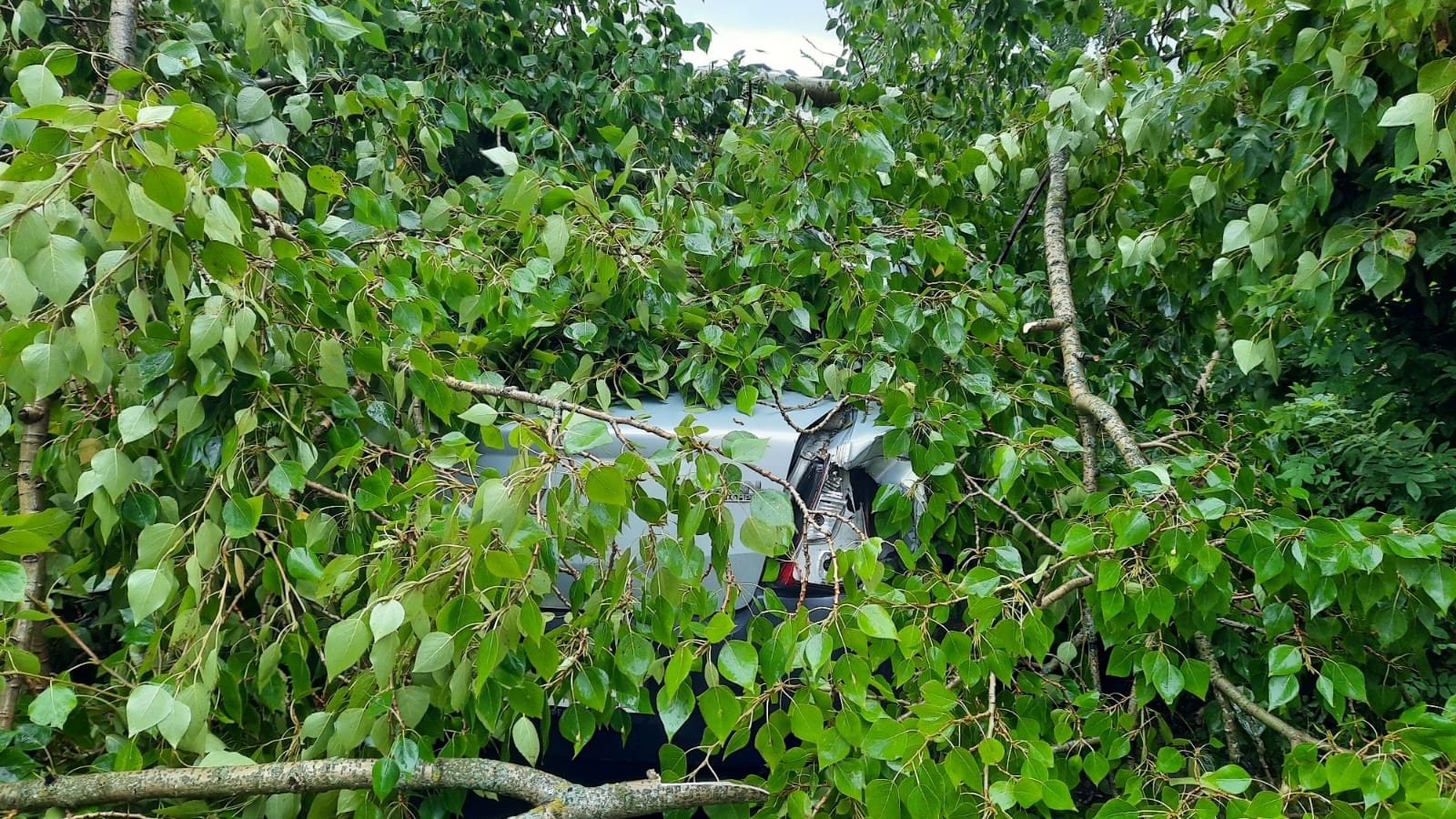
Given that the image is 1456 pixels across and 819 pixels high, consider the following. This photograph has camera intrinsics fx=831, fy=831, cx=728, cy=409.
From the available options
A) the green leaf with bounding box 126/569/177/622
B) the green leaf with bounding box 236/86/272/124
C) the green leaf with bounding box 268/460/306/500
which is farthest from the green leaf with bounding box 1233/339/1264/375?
the green leaf with bounding box 236/86/272/124

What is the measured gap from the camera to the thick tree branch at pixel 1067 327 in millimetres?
1526

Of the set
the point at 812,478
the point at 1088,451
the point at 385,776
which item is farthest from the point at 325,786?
the point at 1088,451

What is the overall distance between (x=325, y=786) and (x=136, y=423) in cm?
48

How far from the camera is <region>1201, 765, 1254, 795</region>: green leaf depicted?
2.86ft

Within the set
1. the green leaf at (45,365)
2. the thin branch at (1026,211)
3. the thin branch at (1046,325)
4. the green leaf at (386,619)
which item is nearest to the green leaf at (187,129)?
the green leaf at (45,365)

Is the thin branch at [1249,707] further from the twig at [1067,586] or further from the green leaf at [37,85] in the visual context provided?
the green leaf at [37,85]

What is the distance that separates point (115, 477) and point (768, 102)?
2210mm

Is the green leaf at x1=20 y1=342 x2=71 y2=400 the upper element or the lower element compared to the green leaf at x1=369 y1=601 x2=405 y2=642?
upper

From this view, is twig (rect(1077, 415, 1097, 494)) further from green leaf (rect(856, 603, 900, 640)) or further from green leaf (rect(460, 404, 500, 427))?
green leaf (rect(460, 404, 500, 427))

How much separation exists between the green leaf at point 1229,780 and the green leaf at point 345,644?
91cm

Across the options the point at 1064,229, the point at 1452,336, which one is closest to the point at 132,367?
the point at 1064,229

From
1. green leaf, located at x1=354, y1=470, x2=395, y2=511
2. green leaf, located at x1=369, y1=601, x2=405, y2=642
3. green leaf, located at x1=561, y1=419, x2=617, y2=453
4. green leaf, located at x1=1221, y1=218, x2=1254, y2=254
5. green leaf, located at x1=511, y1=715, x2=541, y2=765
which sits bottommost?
green leaf, located at x1=511, y1=715, x2=541, y2=765

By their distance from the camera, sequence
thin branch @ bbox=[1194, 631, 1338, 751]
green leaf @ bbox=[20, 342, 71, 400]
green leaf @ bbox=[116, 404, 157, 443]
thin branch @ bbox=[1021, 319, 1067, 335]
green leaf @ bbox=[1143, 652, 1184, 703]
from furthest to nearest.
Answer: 1. thin branch @ bbox=[1021, 319, 1067, 335]
2. thin branch @ bbox=[1194, 631, 1338, 751]
3. green leaf @ bbox=[1143, 652, 1184, 703]
4. green leaf @ bbox=[116, 404, 157, 443]
5. green leaf @ bbox=[20, 342, 71, 400]

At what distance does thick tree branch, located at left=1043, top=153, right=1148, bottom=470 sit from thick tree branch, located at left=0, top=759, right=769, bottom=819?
100cm
